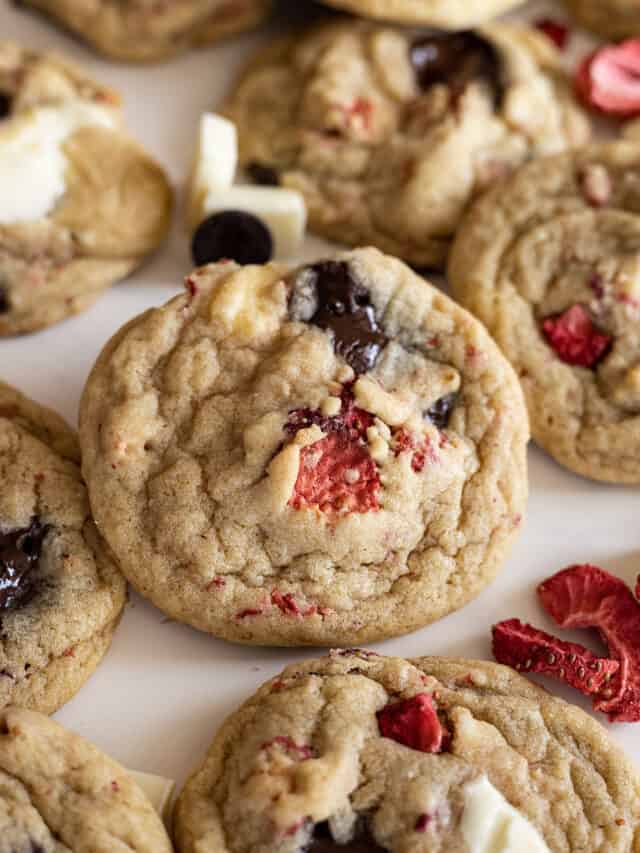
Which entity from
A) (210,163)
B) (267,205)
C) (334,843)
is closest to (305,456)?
(334,843)

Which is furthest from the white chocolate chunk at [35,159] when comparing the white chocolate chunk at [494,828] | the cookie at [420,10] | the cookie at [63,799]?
the white chocolate chunk at [494,828]

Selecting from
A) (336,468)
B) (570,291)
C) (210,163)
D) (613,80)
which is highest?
(613,80)

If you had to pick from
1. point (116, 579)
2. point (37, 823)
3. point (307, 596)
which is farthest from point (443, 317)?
point (37, 823)

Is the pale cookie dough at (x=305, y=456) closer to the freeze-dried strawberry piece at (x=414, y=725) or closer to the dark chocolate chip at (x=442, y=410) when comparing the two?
the dark chocolate chip at (x=442, y=410)

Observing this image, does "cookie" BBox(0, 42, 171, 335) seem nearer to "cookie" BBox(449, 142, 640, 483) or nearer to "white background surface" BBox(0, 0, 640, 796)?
"white background surface" BBox(0, 0, 640, 796)

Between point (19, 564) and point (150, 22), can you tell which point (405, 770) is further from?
point (150, 22)

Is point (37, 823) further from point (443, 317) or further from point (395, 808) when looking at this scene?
point (443, 317)
